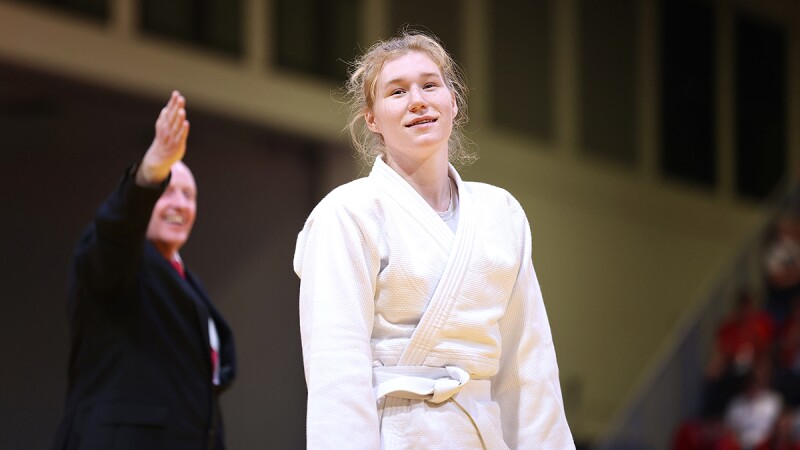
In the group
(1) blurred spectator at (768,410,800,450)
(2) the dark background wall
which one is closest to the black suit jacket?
(2) the dark background wall

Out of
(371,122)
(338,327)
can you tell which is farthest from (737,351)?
(338,327)

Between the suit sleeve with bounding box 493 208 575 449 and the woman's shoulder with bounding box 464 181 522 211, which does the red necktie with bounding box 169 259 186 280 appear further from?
the suit sleeve with bounding box 493 208 575 449

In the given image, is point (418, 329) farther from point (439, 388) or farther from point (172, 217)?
point (172, 217)

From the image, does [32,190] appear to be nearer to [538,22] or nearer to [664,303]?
[538,22]

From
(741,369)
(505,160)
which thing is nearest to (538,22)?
(505,160)

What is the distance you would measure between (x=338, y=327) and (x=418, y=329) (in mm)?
166

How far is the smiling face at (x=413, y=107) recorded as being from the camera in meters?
2.69

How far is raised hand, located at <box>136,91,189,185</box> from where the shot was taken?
3604mm

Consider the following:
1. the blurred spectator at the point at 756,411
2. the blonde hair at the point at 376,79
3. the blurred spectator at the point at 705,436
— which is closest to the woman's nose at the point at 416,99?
the blonde hair at the point at 376,79

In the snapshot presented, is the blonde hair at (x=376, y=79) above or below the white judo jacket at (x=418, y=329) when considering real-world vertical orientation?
above

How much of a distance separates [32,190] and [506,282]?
656cm

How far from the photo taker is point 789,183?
475 inches

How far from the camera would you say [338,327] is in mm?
2465

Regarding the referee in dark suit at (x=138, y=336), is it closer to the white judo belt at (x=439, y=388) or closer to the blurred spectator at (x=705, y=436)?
the white judo belt at (x=439, y=388)
